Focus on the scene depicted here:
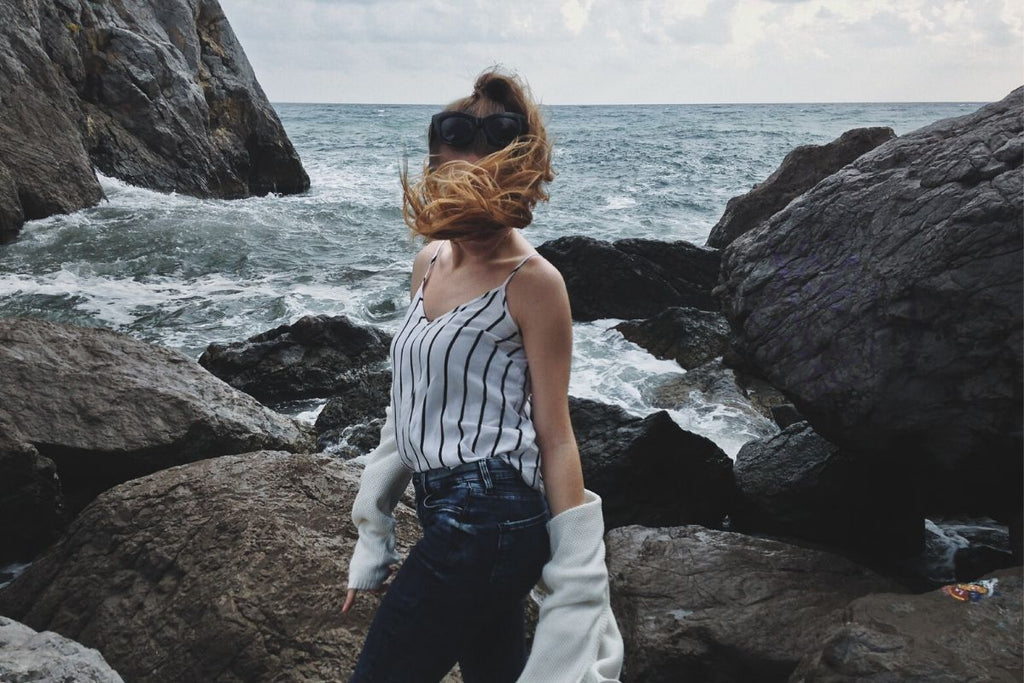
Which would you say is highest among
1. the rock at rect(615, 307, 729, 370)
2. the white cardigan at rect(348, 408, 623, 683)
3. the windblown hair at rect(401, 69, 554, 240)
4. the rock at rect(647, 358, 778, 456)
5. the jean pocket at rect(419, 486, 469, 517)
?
the windblown hair at rect(401, 69, 554, 240)

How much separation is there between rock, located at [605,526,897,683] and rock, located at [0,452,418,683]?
1.25 m

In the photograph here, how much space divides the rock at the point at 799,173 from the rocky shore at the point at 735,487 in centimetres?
755

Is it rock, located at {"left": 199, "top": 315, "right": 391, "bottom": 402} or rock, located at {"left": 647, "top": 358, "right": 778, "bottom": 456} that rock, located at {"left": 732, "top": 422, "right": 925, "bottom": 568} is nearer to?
rock, located at {"left": 647, "top": 358, "right": 778, "bottom": 456}

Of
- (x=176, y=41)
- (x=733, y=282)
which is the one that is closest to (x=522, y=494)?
(x=733, y=282)

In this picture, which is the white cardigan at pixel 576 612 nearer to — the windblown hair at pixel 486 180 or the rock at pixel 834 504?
the windblown hair at pixel 486 180

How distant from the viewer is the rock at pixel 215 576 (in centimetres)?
301

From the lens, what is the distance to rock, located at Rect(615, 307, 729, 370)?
934 cm

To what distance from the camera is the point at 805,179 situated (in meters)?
12.7

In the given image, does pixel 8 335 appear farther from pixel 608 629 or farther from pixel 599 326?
pixel 599 326

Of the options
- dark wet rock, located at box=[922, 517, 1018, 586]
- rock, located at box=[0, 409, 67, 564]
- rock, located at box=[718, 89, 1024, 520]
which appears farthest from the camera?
dark wet rock, located at box=[922, 517, 1018, 586]

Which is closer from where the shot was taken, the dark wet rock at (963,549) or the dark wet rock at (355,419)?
the dark wet rock at (963,549)

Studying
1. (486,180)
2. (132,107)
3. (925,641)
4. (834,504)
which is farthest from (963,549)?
(132,107)

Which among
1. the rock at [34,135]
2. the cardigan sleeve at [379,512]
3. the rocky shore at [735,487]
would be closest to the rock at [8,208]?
the rock at [34,135]

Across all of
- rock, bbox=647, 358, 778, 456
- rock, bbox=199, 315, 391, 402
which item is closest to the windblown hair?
rock, bbox=647, 358, 778, 456
